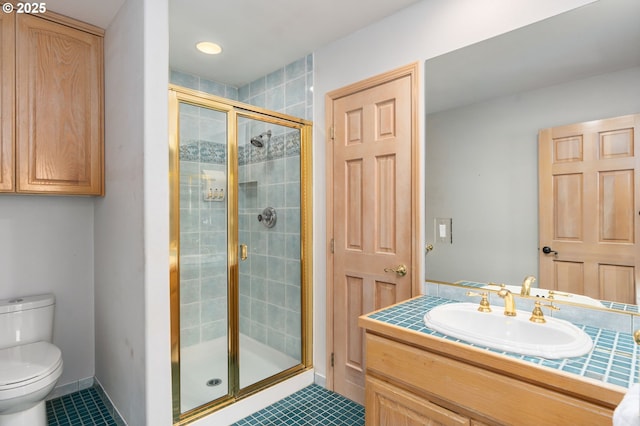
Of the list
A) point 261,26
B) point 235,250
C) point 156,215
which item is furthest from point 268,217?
point 261,26

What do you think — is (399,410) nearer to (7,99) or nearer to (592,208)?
(592,208)

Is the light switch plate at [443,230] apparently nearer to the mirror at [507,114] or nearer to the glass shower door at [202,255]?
the mirror at [507,114]

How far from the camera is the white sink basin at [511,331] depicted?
3.80ft

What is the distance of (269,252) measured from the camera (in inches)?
98.0

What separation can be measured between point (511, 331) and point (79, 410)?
247 cm

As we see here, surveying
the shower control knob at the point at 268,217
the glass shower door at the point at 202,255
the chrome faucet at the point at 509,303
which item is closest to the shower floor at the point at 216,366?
the glass shower door at the point at 202,255

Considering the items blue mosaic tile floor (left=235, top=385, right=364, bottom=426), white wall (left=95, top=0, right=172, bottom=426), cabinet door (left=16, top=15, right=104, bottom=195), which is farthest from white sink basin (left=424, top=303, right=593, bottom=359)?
cabinet door (left=16, top=15, right=104, bottom=195)

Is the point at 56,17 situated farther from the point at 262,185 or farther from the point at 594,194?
the point at 594,194

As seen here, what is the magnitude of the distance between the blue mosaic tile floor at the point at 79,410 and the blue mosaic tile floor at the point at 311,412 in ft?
2.67

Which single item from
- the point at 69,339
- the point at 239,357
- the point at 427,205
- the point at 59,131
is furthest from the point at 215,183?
the point at 69,339

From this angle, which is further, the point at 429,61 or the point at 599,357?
the point at 429,61

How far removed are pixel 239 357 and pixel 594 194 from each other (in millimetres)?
2080

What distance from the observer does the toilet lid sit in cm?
162

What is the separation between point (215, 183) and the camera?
213 centimetres
